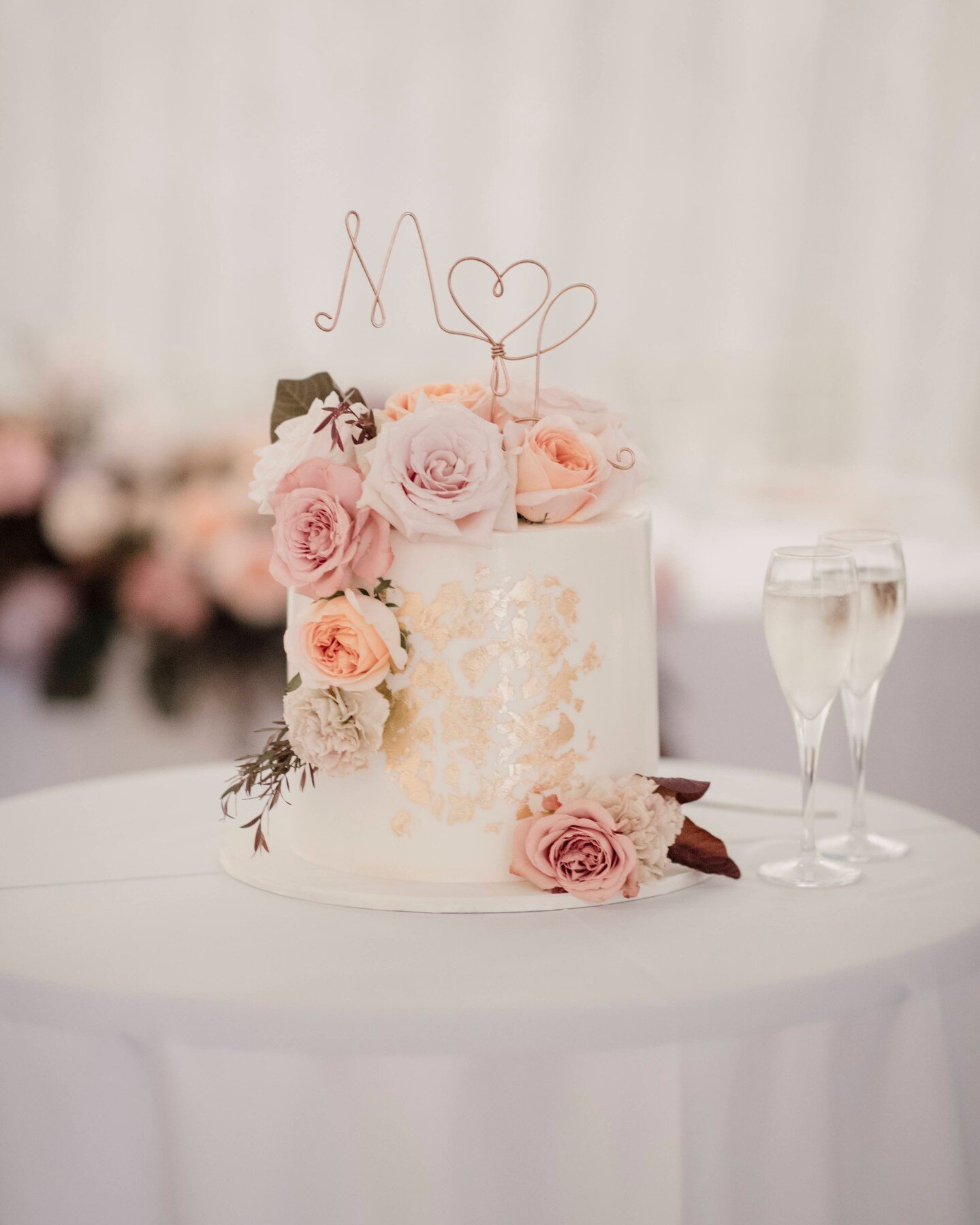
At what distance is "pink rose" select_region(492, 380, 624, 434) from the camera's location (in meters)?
1.29

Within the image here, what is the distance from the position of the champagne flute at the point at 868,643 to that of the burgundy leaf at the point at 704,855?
169 millimetres

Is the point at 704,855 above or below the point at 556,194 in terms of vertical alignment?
below

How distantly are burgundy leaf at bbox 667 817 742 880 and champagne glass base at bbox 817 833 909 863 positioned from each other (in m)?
0.16

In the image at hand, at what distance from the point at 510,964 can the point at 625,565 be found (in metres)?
0.41

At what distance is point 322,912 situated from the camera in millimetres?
1190

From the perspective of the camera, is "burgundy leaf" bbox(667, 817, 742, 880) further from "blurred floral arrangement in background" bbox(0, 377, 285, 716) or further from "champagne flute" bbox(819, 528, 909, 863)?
"blurred floral arrangement in background" bbox(0, 377, 285, 716)

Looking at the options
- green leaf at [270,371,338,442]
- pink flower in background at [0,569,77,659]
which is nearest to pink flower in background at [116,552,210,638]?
pink flower in background at [0,569,77,659]

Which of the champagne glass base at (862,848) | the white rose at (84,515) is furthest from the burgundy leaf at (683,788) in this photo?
the white rose at (84,515)

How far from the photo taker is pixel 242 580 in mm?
2709

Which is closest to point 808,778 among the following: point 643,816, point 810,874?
point 810,874

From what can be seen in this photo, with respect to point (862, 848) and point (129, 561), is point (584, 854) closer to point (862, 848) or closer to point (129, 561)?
point (862, 848)

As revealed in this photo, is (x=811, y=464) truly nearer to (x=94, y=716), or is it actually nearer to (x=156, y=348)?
(x=156, y=348)

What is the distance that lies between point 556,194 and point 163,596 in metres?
1.92

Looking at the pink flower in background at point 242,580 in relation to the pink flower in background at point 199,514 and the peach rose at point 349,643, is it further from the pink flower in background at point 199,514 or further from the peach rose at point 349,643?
the peach rose at point 349,643
